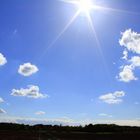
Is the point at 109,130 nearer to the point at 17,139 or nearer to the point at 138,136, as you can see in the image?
the point at 138,136

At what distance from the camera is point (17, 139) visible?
43.3 meters

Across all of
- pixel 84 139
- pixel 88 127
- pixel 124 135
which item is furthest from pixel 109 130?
pixel 84 139

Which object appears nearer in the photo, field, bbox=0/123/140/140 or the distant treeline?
field, bbox=0/123/140/140

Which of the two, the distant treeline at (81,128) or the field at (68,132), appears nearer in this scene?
the field at (68,132)


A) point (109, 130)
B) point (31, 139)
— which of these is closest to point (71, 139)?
point (31, 139)

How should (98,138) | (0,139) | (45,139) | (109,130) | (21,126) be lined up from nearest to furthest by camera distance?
(0,139) < (45,139) < (98,138) < (109,130) < (21,126)

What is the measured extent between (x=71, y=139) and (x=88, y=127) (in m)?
26.1

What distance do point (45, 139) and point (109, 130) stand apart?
26039 mm

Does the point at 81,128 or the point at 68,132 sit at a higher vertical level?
the point at 81,128

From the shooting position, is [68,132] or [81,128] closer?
[68,132]

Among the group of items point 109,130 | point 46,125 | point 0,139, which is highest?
point 46,125

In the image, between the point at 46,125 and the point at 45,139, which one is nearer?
the point at 45,139

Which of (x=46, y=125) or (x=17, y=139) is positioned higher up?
(x=46, y=125)

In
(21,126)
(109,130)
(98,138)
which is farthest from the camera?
(21,126)
